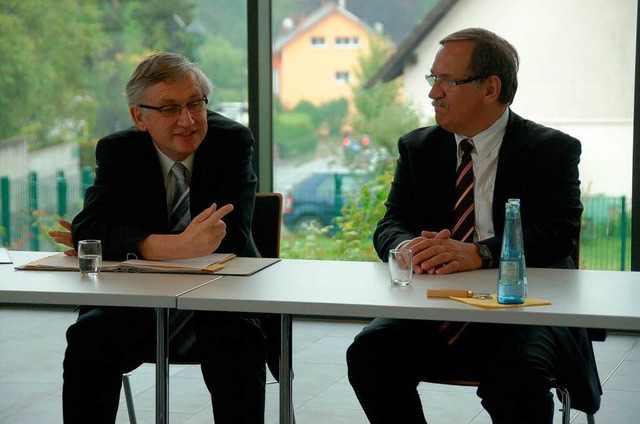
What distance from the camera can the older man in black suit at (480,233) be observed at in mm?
2654

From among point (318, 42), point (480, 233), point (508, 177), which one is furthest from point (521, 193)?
point (318, 42)

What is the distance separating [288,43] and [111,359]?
307 centimetres

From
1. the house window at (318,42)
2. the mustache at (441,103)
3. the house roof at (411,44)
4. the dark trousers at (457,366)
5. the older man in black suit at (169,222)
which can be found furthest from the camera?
the house window at (318,42)

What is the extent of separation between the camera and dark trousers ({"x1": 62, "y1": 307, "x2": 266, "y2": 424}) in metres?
2.74

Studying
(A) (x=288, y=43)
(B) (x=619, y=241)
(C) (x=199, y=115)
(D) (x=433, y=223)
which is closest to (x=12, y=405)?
(C) (x=199, y=115)

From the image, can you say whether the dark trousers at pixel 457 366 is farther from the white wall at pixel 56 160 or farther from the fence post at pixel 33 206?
the fence post at pixel 33 206

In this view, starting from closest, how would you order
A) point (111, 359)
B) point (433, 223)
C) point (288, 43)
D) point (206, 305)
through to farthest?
point (206, 305) < point (111, 359) < point (433, 223) < point (288, 43)

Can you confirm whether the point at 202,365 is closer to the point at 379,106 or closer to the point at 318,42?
Result: the point at 379,106

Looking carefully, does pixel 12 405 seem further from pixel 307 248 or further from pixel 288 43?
pixel 288 43

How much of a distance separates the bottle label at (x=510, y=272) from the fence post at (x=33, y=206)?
423 cm

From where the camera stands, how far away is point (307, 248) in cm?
568

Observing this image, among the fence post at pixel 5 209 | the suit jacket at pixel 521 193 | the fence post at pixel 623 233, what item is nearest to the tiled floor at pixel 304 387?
the fence post at pixel 623 233

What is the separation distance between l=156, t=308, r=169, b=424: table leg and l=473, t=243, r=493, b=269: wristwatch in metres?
0.89

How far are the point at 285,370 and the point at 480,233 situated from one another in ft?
2.75
